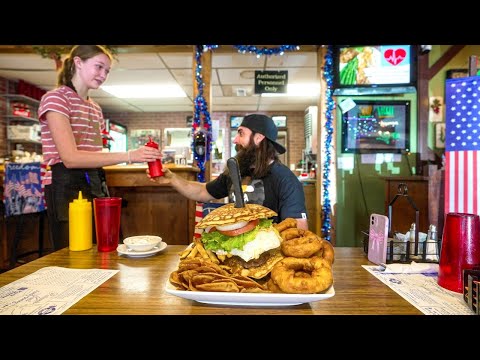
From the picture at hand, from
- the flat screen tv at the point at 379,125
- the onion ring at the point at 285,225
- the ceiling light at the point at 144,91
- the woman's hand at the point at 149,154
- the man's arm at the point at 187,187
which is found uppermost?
the ceiling light at the point at 144,91

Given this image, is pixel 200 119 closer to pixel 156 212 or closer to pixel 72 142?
pixel 156 212

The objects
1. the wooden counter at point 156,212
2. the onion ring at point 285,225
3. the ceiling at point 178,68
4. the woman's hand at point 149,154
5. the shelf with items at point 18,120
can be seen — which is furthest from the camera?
the shelf with items at point 18,120

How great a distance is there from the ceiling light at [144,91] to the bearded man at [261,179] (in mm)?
5302

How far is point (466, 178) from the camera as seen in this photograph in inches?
53.3

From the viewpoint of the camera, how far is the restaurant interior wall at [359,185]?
189 inches

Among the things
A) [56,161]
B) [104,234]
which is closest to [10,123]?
[56,161]

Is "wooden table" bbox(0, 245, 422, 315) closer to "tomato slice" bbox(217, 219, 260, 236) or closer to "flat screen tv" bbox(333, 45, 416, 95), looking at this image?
"tomato slice" bbox(217, 219, 260, 236)

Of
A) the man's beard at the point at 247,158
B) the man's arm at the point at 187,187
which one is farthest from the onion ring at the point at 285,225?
the man's beard at the point at 247,158

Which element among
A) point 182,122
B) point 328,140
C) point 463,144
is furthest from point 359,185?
point 182,122

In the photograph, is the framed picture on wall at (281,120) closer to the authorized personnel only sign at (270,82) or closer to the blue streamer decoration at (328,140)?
the authorized personnel only sign at (270,82)
